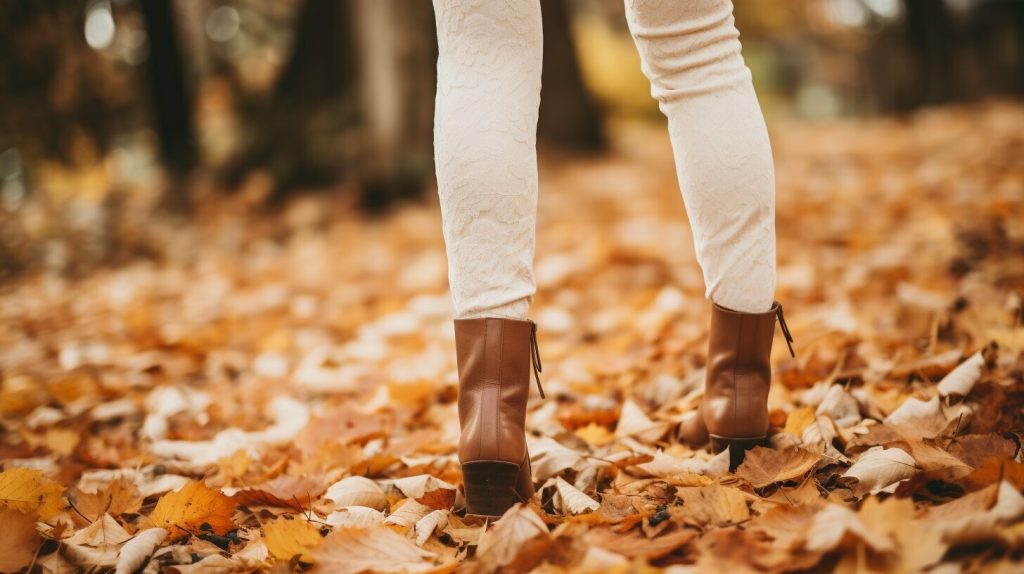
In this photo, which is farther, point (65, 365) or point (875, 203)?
point (875, 203)

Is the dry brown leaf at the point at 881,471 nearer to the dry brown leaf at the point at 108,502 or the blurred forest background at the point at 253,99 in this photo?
the dry brown leaf at the point at 108,502

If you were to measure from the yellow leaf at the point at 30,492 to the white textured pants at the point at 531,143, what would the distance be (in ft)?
2.28

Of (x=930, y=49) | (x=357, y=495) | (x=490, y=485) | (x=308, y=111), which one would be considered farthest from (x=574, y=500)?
(x=930, y=49)

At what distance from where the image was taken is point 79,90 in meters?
5.34

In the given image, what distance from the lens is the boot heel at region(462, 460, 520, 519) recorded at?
103 centimetres

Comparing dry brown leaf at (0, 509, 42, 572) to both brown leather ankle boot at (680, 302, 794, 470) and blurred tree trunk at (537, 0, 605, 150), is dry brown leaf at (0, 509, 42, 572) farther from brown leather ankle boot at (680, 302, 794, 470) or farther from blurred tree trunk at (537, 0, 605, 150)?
blurred tree trunk at (537, 0, 605, 150)

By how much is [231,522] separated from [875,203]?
334 cm

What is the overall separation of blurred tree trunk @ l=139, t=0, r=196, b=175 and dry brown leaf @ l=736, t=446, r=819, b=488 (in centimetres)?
597

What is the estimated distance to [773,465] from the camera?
3.67ft

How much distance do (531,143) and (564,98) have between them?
5235mm

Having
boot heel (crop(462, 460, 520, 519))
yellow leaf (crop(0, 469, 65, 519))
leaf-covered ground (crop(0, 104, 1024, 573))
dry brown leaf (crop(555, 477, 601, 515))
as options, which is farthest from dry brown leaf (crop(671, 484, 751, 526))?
yellow leaf (crop(0, 469, 65, 519))

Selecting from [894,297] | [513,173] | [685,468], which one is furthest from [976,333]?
[513,173]

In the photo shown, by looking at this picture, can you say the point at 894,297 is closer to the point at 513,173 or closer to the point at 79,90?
the point at 513,173

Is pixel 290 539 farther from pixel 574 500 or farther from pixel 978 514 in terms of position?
pixel 978 514
